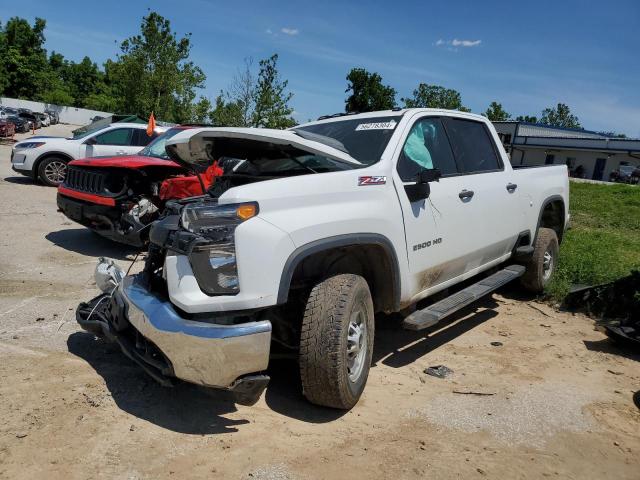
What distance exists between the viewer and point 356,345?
11.4 ft

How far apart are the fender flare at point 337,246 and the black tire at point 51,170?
11.4 m

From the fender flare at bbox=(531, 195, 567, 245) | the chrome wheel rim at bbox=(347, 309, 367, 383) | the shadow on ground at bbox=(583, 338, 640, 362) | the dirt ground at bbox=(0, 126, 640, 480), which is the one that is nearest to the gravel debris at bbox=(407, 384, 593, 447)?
the dirt ground at bbox=(0, 126, 640, 480)

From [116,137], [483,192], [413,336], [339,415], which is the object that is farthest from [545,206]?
[116,137]

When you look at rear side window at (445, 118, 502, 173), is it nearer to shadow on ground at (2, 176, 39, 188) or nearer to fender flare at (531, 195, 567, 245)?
fender flare at (531, 195, 567, 245)

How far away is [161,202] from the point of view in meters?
6.88

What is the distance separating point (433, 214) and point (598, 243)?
6.93m

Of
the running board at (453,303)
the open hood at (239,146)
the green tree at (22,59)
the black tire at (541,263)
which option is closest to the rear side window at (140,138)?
the open hood at (239,146)

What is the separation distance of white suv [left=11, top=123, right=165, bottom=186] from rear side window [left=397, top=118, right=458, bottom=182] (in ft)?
30.9

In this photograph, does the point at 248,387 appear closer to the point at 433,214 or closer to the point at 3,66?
the point at 433,214

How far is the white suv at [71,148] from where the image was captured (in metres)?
12.6

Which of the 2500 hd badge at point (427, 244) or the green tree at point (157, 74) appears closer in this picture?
the 2500 hd badge at point (427, 244)

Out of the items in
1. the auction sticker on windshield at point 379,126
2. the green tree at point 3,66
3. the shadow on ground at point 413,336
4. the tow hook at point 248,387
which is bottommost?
the shadow on ground at point 413,336

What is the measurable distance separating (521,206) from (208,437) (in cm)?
412

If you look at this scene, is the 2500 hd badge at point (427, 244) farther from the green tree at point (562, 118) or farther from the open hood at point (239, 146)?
the green tree at point (562, 118)
